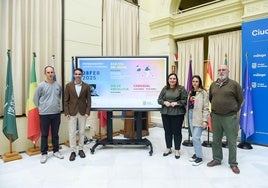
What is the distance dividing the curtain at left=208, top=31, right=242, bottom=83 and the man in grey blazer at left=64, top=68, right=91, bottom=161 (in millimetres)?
3137

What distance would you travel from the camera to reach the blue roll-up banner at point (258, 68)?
388 centimetres

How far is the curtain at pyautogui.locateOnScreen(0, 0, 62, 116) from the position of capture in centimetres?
346

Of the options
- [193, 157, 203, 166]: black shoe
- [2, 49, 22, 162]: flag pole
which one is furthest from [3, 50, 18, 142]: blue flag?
[193, 157, 203, 166]: black shoe

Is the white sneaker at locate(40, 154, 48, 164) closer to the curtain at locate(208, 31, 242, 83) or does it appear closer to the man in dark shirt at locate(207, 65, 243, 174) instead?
the man in dark shirt at locate(207, 65, 243, 174)

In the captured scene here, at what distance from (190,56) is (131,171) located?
3.46 metres

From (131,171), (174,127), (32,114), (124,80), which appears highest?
(124,80)

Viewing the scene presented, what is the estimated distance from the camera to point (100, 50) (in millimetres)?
4922

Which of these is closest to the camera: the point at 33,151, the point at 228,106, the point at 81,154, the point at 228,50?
the point at 228,106

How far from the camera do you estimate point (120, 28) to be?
17.4 feet

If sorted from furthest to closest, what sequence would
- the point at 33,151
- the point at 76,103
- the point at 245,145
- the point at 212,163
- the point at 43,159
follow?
the point at 245,145 → the point at 33,151 → the point at 76,103 → the point at 43,159 → the point at 212,163

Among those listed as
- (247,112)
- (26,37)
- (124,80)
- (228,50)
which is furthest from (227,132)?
(26,37)

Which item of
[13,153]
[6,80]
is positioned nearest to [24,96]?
[6,80]

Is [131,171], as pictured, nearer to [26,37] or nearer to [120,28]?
[26,37]

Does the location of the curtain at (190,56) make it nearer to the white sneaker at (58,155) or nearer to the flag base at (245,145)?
the flag base at (245,145)
